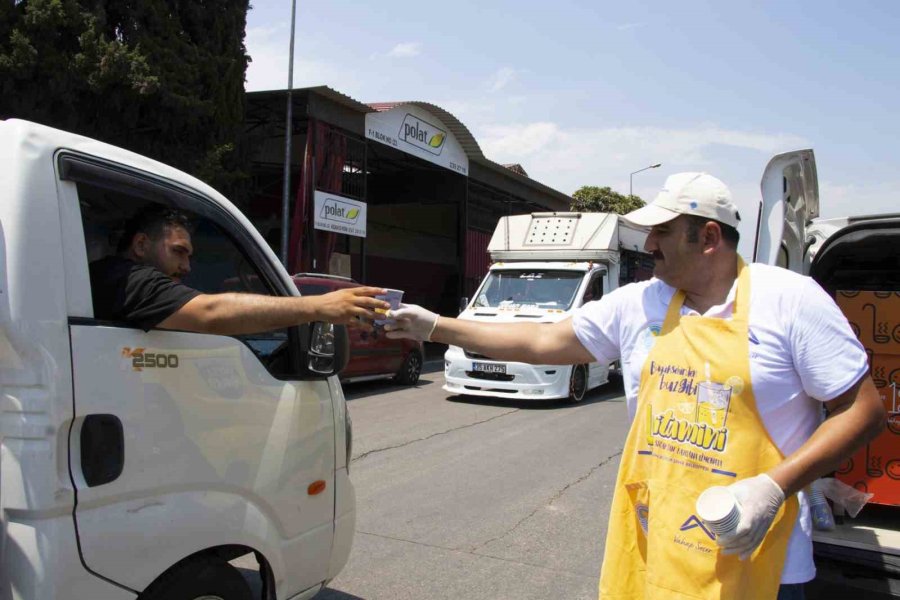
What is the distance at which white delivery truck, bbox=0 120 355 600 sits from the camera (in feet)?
6.35

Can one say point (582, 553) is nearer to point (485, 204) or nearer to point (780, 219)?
point (780, 219)

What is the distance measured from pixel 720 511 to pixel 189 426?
166cm

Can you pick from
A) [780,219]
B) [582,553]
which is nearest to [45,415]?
[780,219]

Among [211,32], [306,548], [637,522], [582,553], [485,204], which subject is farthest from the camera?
[485,204]

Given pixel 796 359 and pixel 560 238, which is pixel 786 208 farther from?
pixel 560 238

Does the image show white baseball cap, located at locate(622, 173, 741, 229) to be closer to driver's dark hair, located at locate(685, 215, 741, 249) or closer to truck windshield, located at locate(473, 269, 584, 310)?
driver's dark hair, located at locate(685, 215, 741, 249)

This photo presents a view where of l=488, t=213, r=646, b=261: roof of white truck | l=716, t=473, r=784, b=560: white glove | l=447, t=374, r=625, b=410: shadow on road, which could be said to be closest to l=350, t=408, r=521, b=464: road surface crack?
l=447, t=374, r=625, b=410: shadow on road

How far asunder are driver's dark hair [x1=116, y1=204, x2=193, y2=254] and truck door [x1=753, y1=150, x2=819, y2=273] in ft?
7.69

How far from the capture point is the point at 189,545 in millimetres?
2305

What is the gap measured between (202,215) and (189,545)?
119cm

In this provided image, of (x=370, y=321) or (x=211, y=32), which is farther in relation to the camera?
(x=211, y=32)

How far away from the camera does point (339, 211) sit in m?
17.0

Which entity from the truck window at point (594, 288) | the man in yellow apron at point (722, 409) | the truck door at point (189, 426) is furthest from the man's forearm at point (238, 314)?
the truck window at point (594, 288)

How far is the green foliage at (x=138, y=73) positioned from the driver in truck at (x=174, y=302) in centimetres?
986
